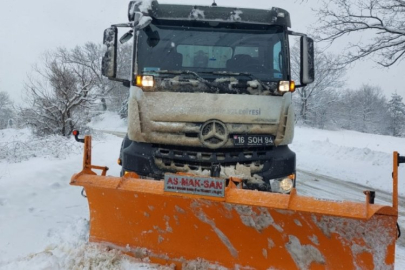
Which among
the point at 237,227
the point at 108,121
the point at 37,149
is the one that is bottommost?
the point at 108,121

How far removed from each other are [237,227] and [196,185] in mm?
582

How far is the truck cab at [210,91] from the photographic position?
3781mm

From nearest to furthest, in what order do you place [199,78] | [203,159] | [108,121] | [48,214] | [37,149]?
1. [203,159]
2. [199,78]
3. [48,214]
4. [37,149]
5. [108,121]

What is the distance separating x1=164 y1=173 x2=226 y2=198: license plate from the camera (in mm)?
2615

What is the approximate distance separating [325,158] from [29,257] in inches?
543

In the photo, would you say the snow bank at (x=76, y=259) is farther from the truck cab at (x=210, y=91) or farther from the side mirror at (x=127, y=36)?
the side mirror at (x=127, y=36)

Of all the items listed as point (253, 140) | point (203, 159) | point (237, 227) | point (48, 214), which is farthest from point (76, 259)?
point (253, 140)

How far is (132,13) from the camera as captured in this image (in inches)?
165

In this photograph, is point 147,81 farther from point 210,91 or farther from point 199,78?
point 210,91

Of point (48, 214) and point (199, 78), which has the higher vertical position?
point (199, 78)

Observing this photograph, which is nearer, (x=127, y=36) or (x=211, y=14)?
(x=211, y=14)

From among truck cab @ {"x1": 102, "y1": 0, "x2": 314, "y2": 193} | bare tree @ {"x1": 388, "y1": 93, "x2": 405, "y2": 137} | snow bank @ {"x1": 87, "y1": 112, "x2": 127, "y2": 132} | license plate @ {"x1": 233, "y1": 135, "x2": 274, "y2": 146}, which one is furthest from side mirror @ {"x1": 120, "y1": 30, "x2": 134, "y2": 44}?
bare tree @ {"x1": 388, "y1": 93, "x2": 405, "y2": 137}

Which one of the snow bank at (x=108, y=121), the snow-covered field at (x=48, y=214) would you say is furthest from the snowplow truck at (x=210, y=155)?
the snow bank at (x=108, y=121)

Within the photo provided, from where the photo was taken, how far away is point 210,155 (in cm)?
377
